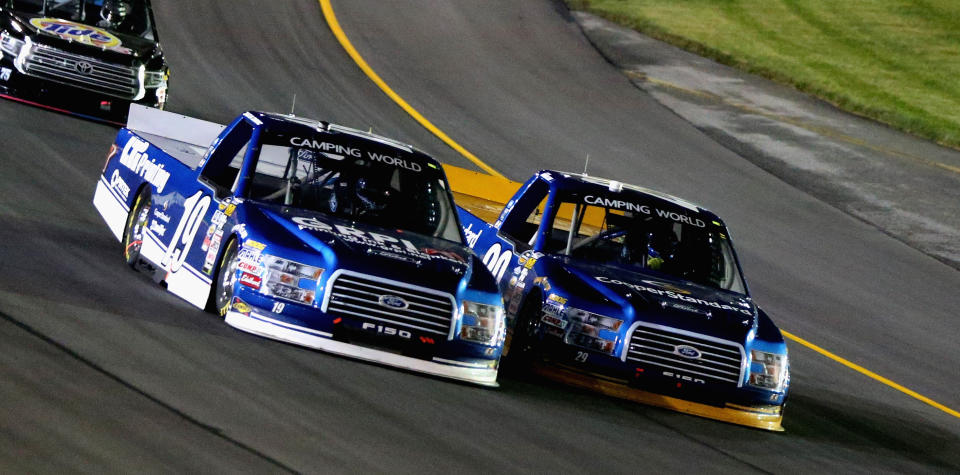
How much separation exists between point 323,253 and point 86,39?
9856 mm

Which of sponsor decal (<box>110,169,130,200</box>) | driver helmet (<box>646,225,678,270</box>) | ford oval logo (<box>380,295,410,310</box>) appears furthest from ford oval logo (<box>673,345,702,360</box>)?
sponsor decal (<box>110,169,130,200</box>)

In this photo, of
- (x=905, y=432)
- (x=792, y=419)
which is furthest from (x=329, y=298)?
(x=905, y=432)

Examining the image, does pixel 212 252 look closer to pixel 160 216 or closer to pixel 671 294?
pixel 160 216

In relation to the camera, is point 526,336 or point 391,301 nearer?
point 391,301

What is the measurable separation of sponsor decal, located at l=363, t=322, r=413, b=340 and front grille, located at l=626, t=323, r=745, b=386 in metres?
1.62

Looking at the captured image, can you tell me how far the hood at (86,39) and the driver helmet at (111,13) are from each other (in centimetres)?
15

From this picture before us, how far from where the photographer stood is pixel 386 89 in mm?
24641

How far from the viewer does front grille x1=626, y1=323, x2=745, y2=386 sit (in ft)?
33.4

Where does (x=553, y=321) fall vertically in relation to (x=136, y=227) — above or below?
above

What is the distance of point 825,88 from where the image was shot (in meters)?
27.7

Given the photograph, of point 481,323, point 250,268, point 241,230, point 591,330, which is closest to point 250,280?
point 250,268

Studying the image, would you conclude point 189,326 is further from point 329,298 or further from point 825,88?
point 825,88

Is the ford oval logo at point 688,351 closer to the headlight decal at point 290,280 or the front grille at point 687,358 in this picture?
the front grille at point 687,358

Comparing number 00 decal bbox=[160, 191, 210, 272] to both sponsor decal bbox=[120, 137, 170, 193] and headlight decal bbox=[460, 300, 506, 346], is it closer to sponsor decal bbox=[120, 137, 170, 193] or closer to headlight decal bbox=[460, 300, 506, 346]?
sponsor decal bbox=[120, 137, 170, 193]
